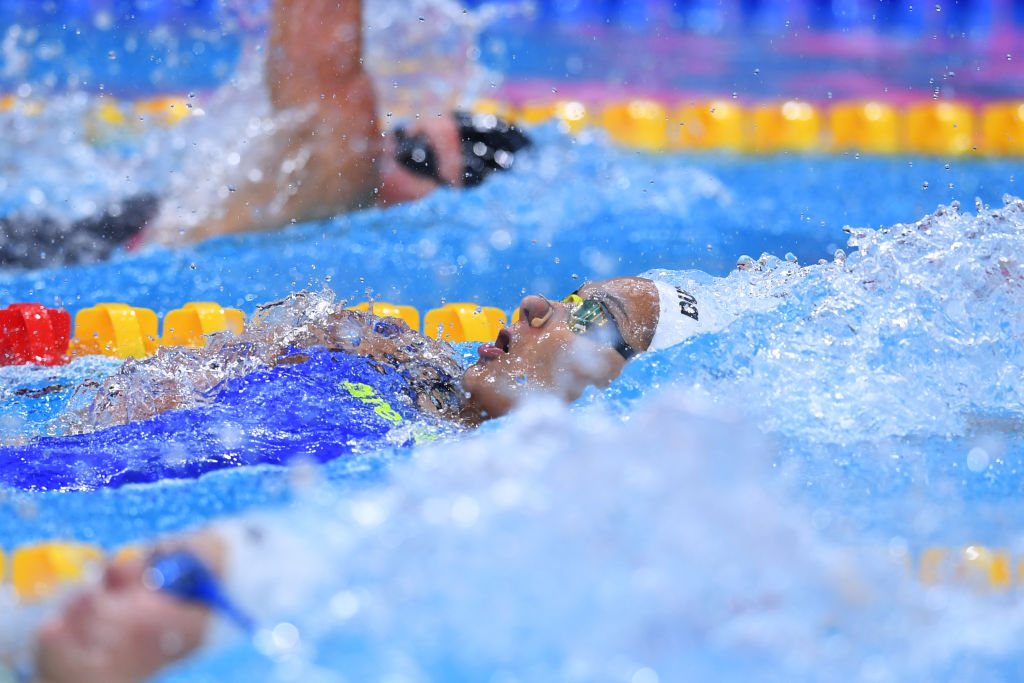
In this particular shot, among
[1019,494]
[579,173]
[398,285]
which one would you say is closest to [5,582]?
[1019,494]

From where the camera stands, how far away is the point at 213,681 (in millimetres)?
967

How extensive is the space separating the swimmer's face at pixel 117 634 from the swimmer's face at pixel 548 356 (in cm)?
102

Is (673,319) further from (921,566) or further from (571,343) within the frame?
(921,566)

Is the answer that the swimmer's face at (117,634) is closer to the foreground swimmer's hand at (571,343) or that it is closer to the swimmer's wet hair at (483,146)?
the foreground swimmer's hand at (571,343)

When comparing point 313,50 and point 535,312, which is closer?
point 535,312

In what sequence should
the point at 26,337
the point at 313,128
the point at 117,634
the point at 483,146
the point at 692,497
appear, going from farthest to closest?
the point at 483,146, the point at 313,128, the point at 26,337, the point at 692,497, the point at 117,634

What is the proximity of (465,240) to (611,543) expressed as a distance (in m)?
2.90

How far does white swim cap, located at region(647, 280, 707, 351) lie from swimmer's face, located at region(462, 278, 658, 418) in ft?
0.05

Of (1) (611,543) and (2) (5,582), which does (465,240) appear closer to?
(2) (5,582)

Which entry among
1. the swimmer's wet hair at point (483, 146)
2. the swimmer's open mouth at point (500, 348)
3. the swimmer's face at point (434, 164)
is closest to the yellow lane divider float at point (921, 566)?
the swimmer's open mouth at point (500, 348)

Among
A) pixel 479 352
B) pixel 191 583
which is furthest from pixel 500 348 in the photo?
pixel 191 583

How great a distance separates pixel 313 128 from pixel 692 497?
2770 millimetres

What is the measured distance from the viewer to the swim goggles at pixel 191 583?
952mm

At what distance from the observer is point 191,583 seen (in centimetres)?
96
